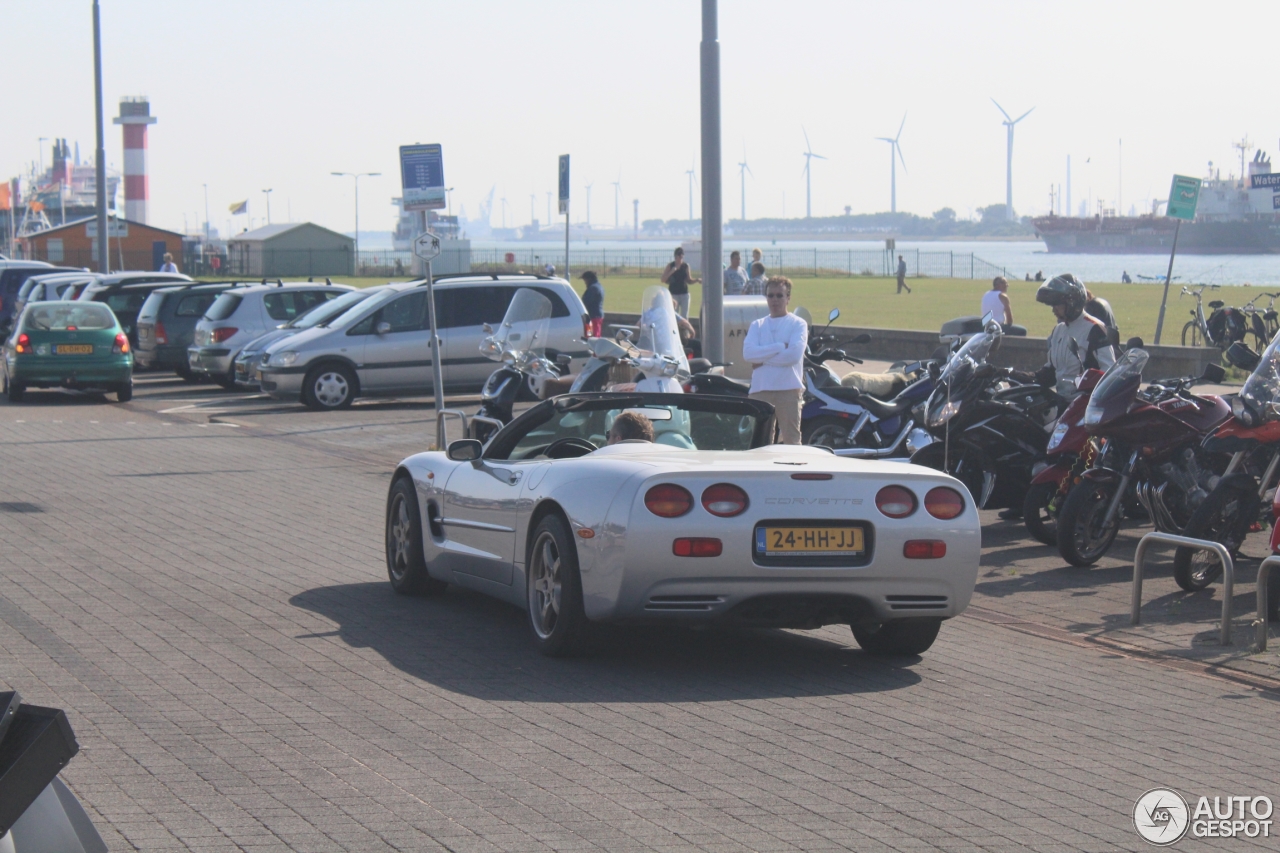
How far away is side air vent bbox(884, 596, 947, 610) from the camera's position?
21.9ft

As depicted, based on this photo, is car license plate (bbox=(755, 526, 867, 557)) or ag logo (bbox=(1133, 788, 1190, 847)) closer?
ag logo (bbox=(1133, 788, 1190, 847))

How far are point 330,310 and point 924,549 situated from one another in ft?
56.0

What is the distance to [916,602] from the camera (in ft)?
22.0

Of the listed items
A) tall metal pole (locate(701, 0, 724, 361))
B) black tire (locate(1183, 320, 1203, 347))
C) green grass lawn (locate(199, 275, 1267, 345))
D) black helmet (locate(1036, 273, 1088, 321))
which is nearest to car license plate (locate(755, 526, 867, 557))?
black helmet (locate(1036, 273, 1088, 321))

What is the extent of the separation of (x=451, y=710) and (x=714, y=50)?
11.1 metres

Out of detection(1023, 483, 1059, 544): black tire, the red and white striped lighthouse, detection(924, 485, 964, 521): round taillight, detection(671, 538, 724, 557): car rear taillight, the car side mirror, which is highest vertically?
the red and white striped lighthouse

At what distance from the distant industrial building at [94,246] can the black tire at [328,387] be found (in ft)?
152

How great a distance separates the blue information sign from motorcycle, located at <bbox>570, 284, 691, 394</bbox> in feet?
15.8

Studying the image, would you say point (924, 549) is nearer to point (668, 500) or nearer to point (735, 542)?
point (735, 542)

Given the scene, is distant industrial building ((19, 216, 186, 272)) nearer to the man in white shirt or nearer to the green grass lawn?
the green grass lawn

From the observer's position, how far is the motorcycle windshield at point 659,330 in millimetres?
11555

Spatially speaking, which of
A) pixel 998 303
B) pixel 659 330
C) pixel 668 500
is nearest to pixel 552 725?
pixel 668 500

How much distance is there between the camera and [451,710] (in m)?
5.99

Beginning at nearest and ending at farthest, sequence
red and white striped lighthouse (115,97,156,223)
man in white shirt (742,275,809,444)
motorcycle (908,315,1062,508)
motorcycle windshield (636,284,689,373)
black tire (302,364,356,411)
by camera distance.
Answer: motorcycle (908,315,1062,508)
motorcycle windshield (636,284,689,373)
man in white shirt (742,275,809,444)
black tire (302,364,356,411)
red and white striped lighthouse (115,97,156,223)
